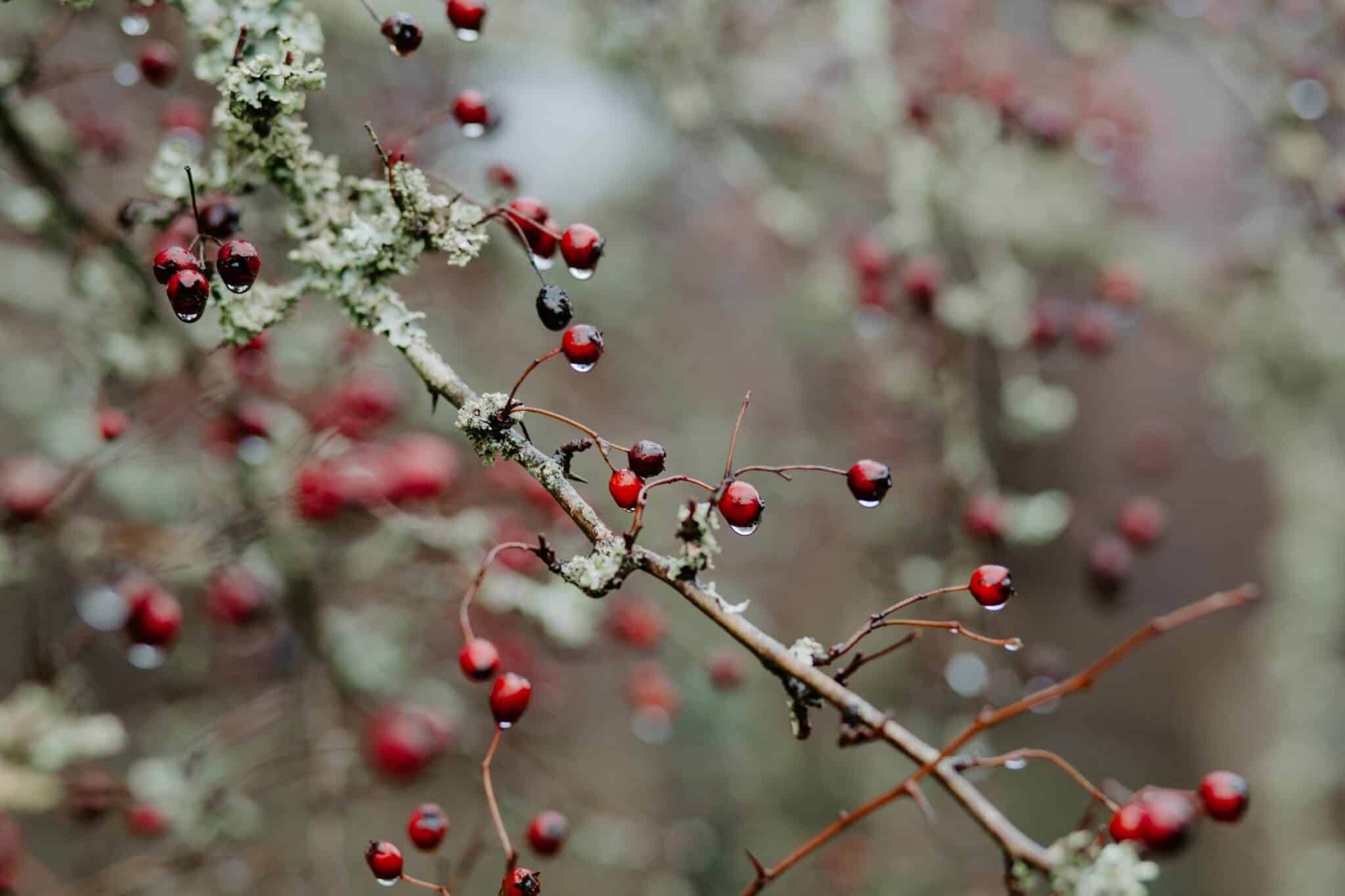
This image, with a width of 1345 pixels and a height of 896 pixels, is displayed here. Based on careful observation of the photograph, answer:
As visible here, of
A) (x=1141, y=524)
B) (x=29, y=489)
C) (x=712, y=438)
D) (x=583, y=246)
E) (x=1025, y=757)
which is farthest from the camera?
(x=712, y=438)

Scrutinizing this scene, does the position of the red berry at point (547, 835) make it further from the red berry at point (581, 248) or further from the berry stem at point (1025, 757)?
the red berry at point (581, 248)

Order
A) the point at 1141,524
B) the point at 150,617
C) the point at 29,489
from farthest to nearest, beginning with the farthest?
the point at 1141,524 < the point at 29,489 < the point at 150,617

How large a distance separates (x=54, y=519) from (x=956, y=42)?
2489 millimetres

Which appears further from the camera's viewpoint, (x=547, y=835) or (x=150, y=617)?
(x=150, y=617)

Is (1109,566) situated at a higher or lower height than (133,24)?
higher

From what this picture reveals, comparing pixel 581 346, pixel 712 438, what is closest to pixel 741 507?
pixel 581 346

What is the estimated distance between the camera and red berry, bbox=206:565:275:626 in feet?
5.98

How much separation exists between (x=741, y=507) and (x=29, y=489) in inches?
54.4

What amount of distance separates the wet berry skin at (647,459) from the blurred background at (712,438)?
0.44m

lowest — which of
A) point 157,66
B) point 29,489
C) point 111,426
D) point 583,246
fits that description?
point 29,489

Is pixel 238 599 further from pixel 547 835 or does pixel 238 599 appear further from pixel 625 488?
pixel 625 488

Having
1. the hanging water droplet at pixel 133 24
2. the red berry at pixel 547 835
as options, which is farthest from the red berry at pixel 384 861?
the hanging water droplet at pixel 133 24

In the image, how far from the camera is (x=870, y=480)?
39.5 inches

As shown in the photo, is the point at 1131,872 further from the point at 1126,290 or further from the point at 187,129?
the point at 187,129
